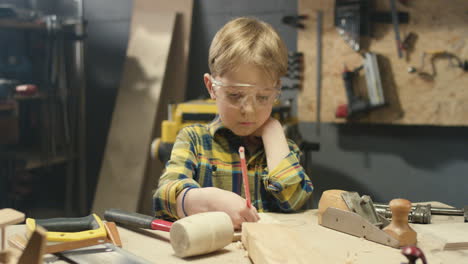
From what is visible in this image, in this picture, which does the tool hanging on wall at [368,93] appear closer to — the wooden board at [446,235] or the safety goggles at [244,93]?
the safety goggles at [244,93]

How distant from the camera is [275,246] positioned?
88 centimetres

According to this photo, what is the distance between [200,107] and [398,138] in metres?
1.19

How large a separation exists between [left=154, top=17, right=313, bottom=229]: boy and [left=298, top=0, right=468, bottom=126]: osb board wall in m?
1.41

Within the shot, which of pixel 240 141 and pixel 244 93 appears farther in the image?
pixel 240 141

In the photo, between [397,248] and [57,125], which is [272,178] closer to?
[397,248]

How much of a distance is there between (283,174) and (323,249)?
0.40 metres

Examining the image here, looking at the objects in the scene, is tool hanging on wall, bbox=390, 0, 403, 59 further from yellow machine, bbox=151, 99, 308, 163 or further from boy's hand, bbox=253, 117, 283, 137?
boy's hand, bbox=253, 117, 283, 137

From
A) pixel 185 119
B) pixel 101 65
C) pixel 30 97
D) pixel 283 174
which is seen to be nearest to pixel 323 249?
pixel 283 174

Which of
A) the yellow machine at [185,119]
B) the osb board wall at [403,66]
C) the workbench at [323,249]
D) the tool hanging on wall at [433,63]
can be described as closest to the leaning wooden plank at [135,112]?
the yellow machine at [185,119]

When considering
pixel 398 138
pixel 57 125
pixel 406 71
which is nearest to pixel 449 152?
pixel 398 138

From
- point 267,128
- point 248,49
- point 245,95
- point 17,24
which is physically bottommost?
point 267,128

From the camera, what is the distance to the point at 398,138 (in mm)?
2787

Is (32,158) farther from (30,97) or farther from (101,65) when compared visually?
(101,65)

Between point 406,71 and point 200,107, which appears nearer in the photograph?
point 200,107
